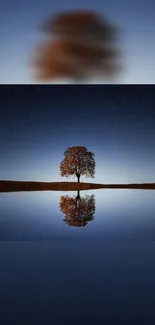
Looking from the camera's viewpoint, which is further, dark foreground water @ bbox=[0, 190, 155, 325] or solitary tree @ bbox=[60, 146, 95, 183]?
solitary tree @ bbox=[60, 146, 95, 183]

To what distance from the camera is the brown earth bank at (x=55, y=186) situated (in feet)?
14.8

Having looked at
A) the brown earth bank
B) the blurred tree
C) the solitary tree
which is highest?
the blurred tree

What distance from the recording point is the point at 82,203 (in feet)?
14.8

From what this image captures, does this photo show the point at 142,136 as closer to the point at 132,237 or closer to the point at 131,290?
the point at 132,237

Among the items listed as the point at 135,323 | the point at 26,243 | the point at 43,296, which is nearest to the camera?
the point at 135,323

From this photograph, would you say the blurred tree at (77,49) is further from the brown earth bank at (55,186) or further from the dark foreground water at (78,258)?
the dark foreground water at (78,258)

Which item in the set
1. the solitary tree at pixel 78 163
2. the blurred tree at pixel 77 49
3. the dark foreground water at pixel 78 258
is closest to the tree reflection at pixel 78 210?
the dark foreground water at pixel 78 258

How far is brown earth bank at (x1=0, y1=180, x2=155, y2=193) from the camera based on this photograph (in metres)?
4.52

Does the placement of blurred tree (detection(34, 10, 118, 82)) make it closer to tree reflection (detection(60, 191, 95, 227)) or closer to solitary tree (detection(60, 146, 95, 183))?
solitary tree (detection(60, 146, 95, 183))

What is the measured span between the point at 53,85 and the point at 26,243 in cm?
137

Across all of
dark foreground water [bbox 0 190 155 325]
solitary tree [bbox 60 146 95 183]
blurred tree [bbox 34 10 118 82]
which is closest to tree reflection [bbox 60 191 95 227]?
dark foreground water [bbox 0 190 155 325]

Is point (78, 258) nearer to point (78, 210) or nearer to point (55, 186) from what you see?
point (78, 210)

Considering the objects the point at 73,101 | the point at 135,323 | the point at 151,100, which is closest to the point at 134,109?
the point at 151,100

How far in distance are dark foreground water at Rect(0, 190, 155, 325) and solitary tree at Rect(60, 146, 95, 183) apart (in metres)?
0.19
